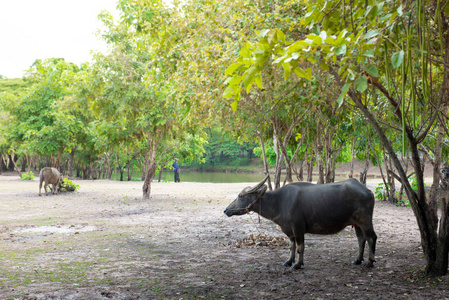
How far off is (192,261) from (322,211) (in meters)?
2.57

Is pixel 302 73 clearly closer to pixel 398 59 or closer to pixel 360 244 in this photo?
pixel 398 59

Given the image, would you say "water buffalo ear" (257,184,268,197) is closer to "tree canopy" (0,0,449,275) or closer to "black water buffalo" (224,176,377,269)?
"black water buffalo" (224,176,377,269)

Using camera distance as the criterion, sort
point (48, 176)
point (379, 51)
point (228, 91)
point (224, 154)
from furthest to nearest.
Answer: point (224, 154)
point (48, 176)
point (379, 51)
point (228, 91)

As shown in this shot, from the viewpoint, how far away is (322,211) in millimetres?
6625

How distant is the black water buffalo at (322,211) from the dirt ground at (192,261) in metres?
0.56

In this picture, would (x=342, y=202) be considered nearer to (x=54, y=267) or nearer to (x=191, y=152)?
(x=54, y=267)

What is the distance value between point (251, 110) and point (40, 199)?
12.6 metres

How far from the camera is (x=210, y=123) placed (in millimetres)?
12398

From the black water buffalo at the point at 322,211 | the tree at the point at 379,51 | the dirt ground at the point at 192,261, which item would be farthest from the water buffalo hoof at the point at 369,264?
the tree at the point at 379,51

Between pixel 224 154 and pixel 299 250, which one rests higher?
pixel 224 154

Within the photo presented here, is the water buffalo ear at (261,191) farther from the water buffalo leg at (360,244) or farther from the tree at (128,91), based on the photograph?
the tree at (128,91)

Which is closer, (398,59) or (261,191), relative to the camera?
(398,59)

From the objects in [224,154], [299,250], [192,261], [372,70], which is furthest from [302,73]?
[224,154]

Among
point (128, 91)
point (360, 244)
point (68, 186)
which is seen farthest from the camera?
point (68, 186)
